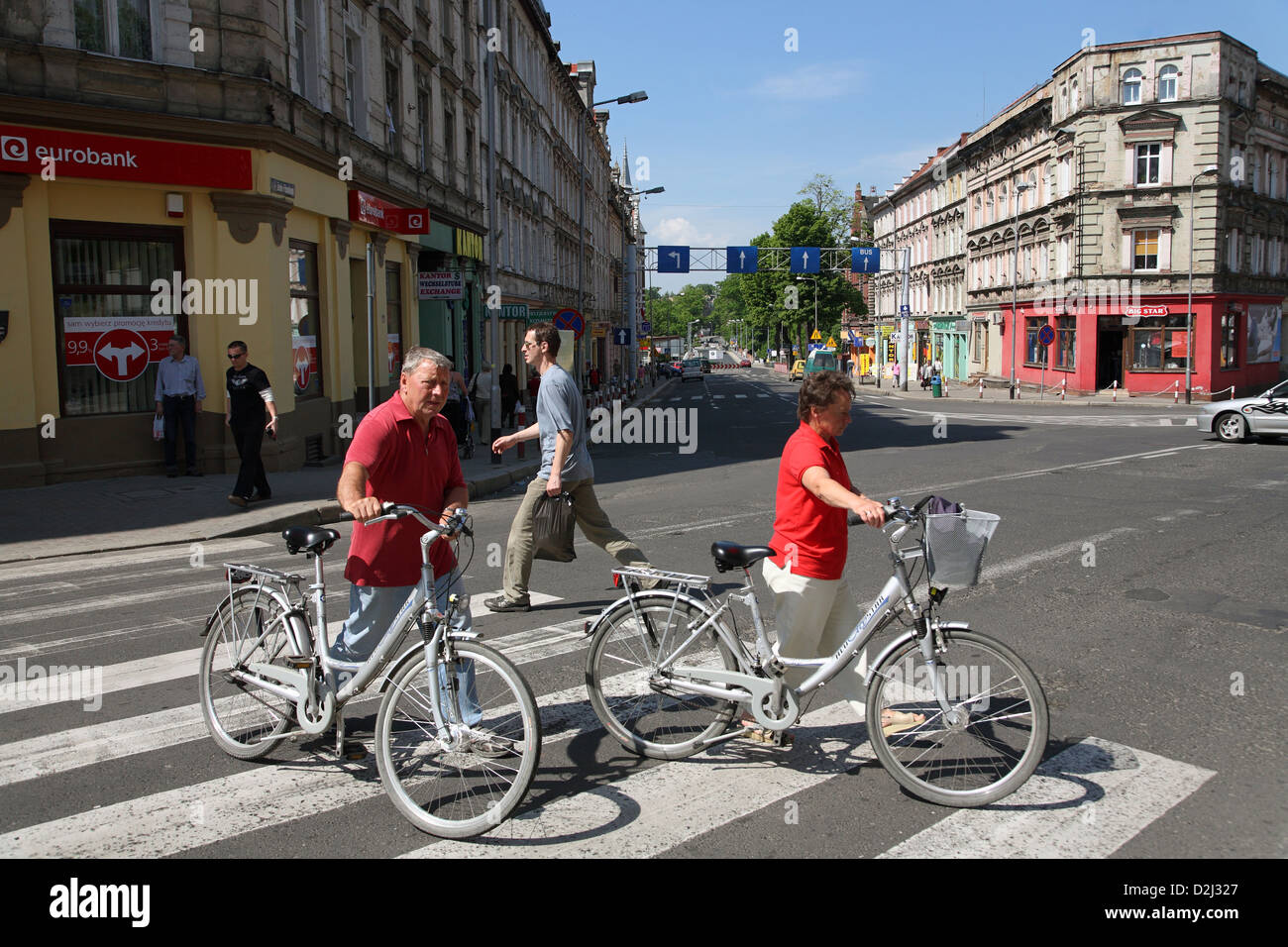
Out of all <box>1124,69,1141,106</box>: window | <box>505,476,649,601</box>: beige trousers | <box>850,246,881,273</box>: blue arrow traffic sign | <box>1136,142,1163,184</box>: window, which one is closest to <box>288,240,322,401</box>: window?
<box>505,476,649,601</box>: beige trousers

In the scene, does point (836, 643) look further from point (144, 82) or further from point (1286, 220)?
point (1286, 220)

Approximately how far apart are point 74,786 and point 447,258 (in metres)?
24.4

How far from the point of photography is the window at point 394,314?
22567 mm

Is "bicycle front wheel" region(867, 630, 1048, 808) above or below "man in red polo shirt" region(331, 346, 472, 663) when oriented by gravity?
below

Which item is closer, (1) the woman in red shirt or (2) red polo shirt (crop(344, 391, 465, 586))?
(2) red polo shirt (crop(344, 391, 465, 586))

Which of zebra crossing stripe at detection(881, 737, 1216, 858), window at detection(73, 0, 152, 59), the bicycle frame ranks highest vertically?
window at detection(73, 0, 152, 59)

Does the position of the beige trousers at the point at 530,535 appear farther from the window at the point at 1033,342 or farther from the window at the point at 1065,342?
the window at the point at 1033,342

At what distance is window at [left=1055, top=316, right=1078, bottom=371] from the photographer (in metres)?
45.3

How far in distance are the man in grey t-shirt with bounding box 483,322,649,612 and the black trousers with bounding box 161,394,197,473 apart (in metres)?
8.16

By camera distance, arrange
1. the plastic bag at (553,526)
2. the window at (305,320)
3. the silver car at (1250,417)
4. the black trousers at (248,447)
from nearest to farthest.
Result: 1. the plastic bag at (553,526)
2. the black trousers at (248,447)
3. the window at (305,320)
4. the silver car at (1250,417)

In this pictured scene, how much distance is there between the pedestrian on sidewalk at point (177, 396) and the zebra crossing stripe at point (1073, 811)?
12.1 m

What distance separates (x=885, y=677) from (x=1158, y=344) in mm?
43770

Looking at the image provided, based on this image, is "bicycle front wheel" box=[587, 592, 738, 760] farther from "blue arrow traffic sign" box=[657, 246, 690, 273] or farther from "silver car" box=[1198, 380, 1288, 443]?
"blue arrow traffic sign" box=[657, 246, 690, 273]

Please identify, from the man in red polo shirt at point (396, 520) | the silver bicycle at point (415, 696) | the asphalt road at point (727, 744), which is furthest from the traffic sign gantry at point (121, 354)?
the man in red polo shirt at point (396, 520)
